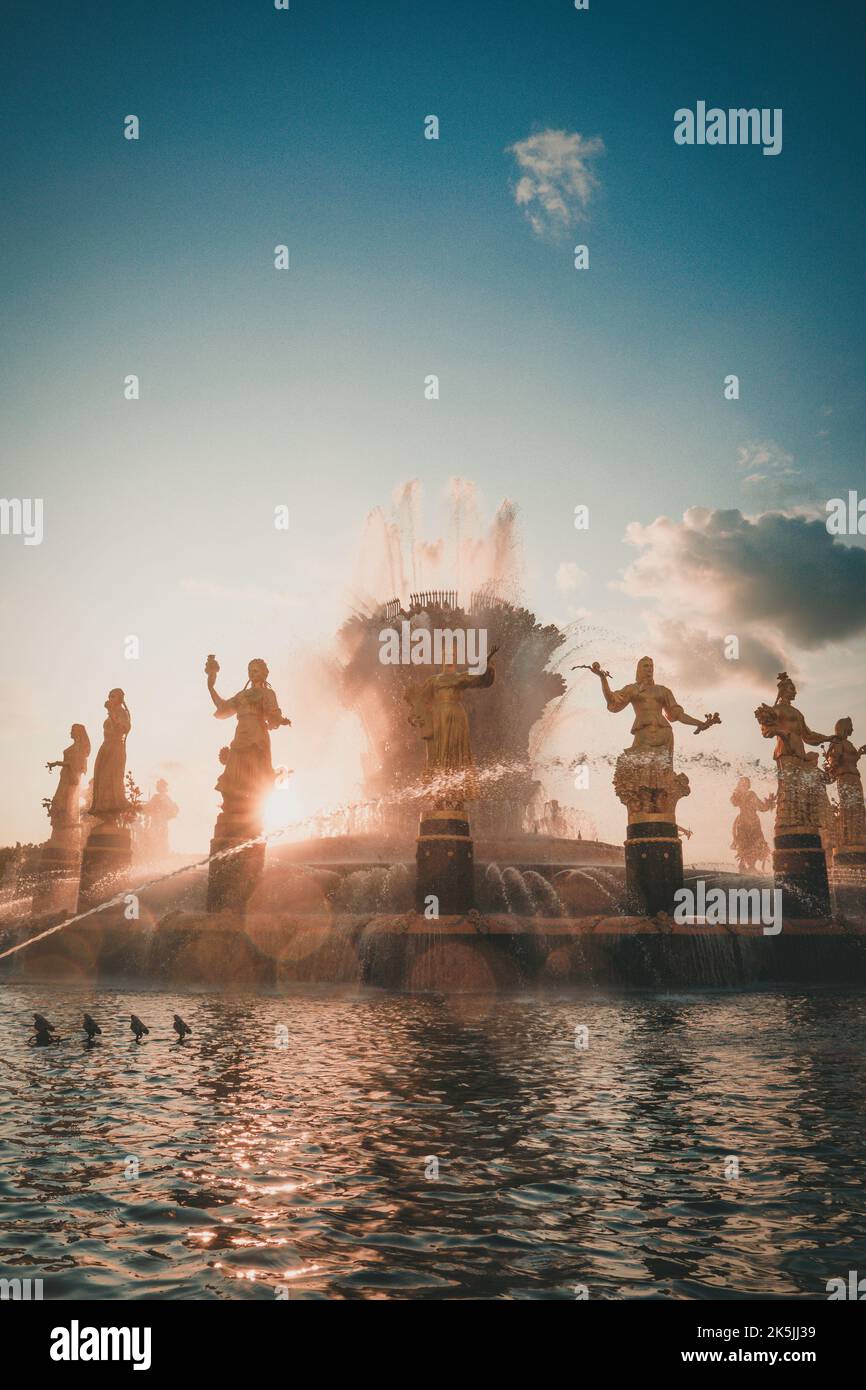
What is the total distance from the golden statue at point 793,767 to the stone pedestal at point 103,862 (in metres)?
15.8

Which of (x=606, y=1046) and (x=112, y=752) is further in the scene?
(x=112, y=752)

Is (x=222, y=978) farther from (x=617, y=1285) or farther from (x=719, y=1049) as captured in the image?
(x=617, y=1285)

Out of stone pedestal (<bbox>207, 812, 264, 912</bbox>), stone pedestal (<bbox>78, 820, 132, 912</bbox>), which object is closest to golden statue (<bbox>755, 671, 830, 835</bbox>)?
stone pedestal (<bbox>207, 812, 264, 912</bbox>)

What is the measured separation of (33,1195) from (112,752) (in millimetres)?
20003

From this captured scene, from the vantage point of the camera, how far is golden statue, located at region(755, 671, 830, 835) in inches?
843

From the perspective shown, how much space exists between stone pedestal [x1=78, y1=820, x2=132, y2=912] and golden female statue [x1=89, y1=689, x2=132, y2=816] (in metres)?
0.47

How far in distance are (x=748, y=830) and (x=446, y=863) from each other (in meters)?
25.0

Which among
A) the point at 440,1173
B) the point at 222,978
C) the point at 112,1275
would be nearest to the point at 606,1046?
the point at 440,1173

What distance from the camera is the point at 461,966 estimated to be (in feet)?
55.0

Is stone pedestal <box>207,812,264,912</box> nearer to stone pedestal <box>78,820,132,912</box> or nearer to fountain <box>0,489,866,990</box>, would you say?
fountain <box>0,489,866,990</box>

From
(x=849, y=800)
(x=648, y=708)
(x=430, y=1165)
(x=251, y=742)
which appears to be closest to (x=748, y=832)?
(x=849, y=800)

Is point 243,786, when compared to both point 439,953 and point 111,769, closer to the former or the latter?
point 111,769

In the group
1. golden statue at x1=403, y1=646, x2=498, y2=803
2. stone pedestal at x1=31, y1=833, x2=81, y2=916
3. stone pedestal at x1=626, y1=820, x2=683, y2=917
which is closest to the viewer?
stone pedestal at x1=626, y1=820, x2=683, y2=917

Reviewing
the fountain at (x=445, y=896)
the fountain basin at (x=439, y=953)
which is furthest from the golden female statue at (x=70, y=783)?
the fountain basin at (x=439, y=953)
